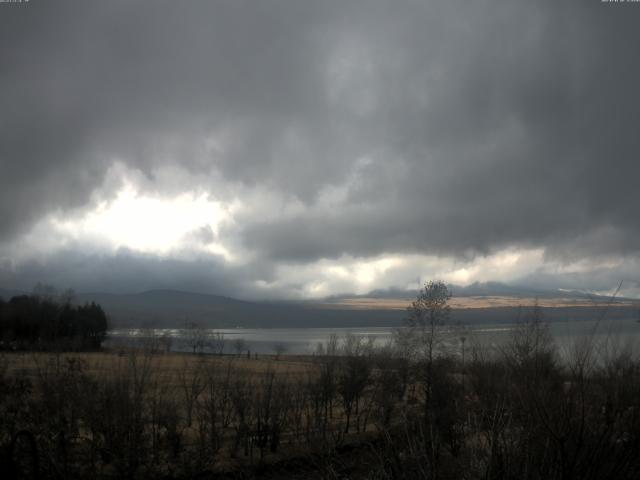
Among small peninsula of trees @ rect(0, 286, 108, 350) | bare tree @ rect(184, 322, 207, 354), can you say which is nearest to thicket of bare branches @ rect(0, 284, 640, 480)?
small peninsula of trees @ rect(0, 286, 108, 350)

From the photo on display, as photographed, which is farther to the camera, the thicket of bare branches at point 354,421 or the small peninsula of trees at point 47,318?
the small peninsula of trees at point 47,318

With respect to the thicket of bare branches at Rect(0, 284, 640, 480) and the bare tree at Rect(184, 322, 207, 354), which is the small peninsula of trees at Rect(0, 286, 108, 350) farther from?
the thicket of bare branches at Rect(0, 284, 640, 480)

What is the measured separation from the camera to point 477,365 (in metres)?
32.1

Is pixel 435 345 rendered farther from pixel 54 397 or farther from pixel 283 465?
pixel 54 397

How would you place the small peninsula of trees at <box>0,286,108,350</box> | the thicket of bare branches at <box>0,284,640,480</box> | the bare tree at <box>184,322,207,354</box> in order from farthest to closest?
1. the bare tree at <box>184,322,207,354</box>
2. the small peninsula of trees at <box>0,286,108,350</box>
3. the thicket of bare branches at <box>0,284,640,480</box>

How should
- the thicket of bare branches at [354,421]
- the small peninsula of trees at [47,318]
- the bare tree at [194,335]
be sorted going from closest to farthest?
the thicket of bare branches at [354,421] < the small peninsula of trees at [47,318] < the bare tree at [194,335]

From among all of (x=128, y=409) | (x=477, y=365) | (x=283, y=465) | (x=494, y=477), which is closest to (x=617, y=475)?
(x=494, y=477)

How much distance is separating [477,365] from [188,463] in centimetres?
1891

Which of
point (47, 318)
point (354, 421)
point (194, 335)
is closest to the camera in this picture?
point (354, 421)

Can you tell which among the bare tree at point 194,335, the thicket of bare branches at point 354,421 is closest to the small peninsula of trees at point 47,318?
the bare tree at point 194,335

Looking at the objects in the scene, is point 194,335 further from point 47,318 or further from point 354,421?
point 354,421

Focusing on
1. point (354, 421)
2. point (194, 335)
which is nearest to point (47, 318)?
point (354, 421)

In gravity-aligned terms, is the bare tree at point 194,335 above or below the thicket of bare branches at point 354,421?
below

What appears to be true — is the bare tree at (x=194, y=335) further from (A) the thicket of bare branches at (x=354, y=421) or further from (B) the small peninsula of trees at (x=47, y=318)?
(A) the thicket of bare branches at (x=354, y=421)
